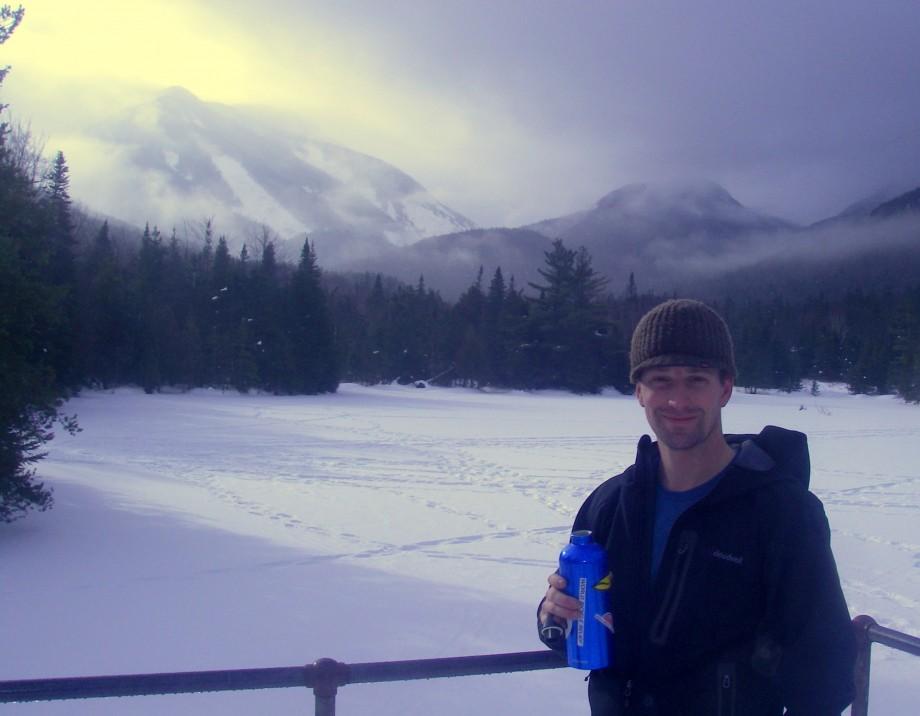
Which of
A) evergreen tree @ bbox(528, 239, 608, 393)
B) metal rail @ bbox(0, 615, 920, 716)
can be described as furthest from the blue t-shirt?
evergreen tree @ bbox(528, 239, 608, 393)

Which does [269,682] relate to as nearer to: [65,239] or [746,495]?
[746,495]

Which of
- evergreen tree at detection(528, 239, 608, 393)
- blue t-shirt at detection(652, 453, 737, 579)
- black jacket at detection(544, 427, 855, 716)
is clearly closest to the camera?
black jacket at detection(544, 427, 855, 716)

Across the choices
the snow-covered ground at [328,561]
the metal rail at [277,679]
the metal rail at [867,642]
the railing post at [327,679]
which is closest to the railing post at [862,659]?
the metal rail at [867,642]

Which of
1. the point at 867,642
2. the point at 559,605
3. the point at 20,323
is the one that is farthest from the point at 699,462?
the point at 20,323

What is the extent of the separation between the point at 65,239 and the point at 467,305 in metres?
38.5

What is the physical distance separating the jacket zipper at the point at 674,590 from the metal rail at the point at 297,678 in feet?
1.56

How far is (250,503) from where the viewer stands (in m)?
12.4

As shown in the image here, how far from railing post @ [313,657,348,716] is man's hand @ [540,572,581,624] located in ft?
2.07

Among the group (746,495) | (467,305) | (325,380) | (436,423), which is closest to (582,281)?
(467,305)

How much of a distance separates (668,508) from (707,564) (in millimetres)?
223

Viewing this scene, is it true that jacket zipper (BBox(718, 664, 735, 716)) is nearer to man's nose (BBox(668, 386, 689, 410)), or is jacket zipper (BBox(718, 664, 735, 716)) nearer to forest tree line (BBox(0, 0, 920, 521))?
man's nose (BBox(668, 386, 689, 410))

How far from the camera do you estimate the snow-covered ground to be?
5.99 m

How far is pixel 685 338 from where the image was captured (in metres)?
2.18

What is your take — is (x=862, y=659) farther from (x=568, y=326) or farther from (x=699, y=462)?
(x=568, y=326)
